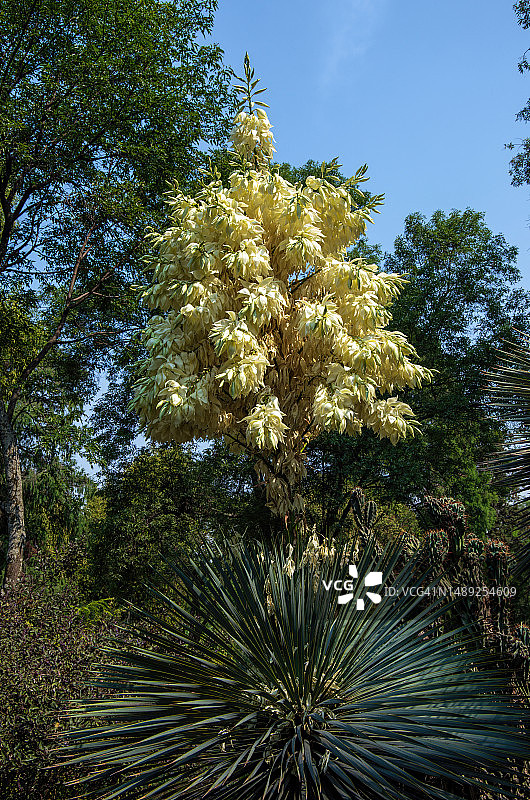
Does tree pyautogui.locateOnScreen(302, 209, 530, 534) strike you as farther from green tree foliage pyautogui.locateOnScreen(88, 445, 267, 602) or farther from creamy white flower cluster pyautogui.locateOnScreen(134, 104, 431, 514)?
creamy white flower cluster pyautogui.locateOnScreen(134, 104, 431, 514)

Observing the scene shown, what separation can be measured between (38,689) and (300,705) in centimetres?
222

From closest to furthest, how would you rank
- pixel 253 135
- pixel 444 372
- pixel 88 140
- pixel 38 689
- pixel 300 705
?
1. pixel 300 705
2. pixel 38 689
3. pixel 253 135
4. pixel 88 140
5. pixel 444 372

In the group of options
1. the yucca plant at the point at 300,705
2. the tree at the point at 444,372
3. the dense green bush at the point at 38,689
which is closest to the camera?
the yucca plant at the point at 300,705

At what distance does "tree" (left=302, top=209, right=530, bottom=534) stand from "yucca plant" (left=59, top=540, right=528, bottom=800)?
8350 millimetres

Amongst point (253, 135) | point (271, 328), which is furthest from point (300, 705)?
point (253, 135)

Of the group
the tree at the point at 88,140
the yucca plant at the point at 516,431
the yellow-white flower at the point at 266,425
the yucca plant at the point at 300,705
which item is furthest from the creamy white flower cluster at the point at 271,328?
the tree at the point at 88,140

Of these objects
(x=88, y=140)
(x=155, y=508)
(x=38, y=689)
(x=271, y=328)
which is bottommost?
(x=38, y=689)

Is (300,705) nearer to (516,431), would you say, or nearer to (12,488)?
(516,431)

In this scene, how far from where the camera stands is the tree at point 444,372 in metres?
12.1

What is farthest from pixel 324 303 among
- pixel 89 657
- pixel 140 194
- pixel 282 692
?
pixel 140 194

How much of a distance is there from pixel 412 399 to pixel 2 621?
31.7 feet

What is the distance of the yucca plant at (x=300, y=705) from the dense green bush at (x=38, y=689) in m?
0.42

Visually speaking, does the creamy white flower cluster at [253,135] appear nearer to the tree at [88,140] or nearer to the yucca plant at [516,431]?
the yucca plant at [516,431]

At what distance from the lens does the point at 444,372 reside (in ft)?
42.3
